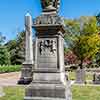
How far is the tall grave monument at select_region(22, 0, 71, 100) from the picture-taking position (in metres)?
9.88

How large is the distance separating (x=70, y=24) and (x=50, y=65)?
3555 centimetres

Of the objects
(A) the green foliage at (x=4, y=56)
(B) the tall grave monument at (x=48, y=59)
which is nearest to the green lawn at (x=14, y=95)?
(B) the tall grave monument at (x=48, y=59)

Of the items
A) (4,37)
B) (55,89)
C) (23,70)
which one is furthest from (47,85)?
(4,37)

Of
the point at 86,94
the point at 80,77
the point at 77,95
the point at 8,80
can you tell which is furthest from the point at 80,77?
the point at 8,80

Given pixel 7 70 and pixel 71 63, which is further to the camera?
pixel 71 63

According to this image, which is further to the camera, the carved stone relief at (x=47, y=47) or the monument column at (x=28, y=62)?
the monument column at (x=28, y=62)

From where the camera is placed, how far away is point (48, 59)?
10031 mm

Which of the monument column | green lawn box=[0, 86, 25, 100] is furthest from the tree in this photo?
green lawn box=[0, 86, 25, 100]

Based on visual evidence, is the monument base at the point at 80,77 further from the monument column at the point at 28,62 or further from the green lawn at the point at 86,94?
the green lawn at the point at 86,94

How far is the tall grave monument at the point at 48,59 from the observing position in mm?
9883

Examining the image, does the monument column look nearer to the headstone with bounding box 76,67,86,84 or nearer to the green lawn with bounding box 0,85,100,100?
the headstone with bounding box 76,67,86,84

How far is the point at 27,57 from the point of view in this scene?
842 inches

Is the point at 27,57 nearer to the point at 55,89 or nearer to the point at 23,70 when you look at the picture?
the point at 23,70

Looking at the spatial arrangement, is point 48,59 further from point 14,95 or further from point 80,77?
point 80,77
